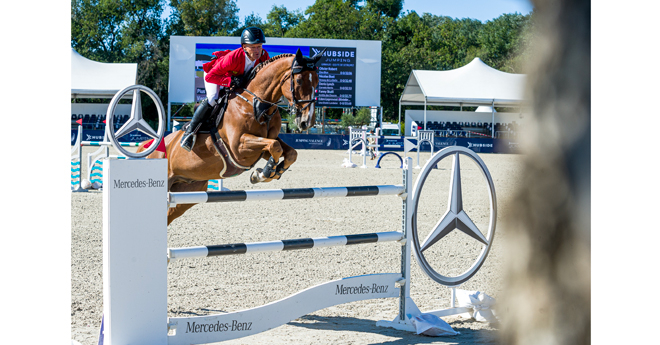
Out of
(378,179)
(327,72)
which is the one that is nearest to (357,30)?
(327,72)

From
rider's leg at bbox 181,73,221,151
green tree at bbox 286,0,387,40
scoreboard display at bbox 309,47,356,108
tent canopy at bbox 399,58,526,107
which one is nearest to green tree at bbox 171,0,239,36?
green tree at bbox 286,0,387,40

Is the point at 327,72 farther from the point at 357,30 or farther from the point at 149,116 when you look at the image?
the point at 357,30

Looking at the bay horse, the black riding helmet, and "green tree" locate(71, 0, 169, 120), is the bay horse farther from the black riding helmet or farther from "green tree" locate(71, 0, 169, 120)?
"green tree" locate(71, 0, 169, 120)

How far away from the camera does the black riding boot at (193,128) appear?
3.81 m

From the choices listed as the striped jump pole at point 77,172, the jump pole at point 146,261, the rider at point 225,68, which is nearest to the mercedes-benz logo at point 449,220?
the jump pole at point 146,261

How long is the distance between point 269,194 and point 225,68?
1.64 m

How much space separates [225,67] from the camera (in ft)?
12.7

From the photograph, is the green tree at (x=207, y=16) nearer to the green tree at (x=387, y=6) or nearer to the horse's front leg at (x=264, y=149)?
the green tree at (x=387, y=6)

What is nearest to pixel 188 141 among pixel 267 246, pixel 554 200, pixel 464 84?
pixel 267 246

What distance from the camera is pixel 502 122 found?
2803 centimetres

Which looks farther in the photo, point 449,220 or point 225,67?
point 225,67

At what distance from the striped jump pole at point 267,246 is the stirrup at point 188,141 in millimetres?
1538

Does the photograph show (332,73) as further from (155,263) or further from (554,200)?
(554,200)

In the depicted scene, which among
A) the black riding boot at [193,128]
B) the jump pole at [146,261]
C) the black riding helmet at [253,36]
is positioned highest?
the black riding helmet at [253,36]
